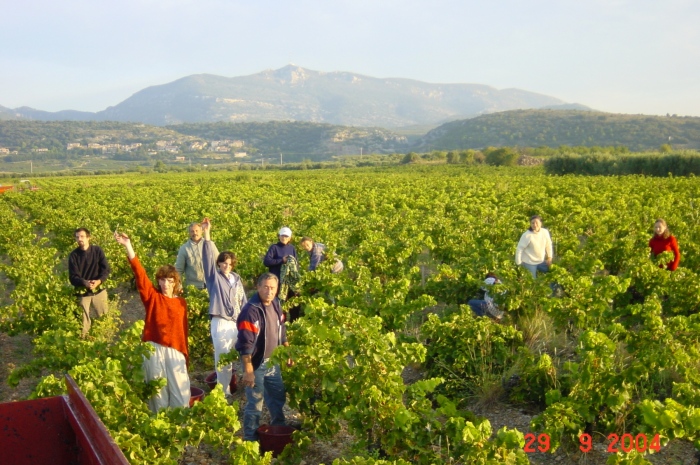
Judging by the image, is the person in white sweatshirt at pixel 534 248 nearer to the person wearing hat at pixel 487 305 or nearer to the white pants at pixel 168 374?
the person wearing hat at pixel 487 305

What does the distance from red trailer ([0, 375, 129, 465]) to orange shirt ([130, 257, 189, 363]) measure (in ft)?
8.48

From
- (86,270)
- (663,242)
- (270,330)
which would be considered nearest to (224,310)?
(270,330)

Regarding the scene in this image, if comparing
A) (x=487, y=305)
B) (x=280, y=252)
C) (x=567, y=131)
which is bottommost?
(x=487, y=305)

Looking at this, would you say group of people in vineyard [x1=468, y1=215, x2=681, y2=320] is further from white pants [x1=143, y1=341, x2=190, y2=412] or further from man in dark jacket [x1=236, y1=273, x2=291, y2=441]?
white pants [x1=143, y1=341, x2=190, y2=412]

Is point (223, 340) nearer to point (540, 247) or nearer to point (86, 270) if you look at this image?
point (86, 270)

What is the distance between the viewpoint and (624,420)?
17.8ft

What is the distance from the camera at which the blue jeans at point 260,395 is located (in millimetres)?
5746

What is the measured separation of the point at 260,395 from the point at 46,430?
9.12 ft

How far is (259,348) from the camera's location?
5.74 meters

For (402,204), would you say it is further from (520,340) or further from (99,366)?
(99,366)

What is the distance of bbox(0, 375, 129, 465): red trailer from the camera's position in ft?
10.0

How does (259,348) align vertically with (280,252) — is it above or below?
below

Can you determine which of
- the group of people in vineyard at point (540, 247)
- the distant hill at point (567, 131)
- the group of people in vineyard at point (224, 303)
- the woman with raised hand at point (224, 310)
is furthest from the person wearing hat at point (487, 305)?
the distant hill at point (567, 131)

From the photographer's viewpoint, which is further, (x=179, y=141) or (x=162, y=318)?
(x=179, y=141)
